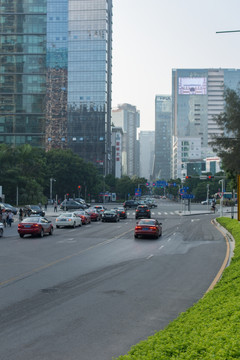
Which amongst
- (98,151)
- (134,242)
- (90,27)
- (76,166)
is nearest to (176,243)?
(134,242)

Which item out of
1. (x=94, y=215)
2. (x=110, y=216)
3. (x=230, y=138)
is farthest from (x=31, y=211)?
(x=230, y=138)

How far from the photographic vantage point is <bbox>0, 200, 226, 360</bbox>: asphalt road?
7828 millimetres

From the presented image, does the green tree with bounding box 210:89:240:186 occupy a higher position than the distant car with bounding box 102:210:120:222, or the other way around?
the green tree with bounding box 210:89:240:186

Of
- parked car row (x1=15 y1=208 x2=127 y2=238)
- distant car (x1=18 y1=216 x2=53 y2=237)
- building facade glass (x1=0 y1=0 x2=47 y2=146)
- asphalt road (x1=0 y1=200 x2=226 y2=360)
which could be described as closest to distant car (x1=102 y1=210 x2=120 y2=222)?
parked car row (x1=15 y1=208 x2=127 y2=238)

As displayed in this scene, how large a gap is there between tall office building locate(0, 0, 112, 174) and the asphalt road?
124 meters

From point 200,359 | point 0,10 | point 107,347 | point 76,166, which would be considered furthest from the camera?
point 0,10

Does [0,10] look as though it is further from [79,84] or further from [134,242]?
[134,242]

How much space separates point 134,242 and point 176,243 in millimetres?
2706

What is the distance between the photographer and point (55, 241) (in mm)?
27203

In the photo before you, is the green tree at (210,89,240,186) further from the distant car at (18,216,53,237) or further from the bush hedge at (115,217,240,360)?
the bush hedge at (115,217,240,360)

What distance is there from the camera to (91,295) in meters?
11.8

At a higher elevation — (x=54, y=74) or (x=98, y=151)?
(x=54, y=74)

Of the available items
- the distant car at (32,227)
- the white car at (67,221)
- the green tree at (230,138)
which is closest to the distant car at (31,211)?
the white car at (67,221)

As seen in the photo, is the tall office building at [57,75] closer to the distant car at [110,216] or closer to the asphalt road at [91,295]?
the distant car at [110,216]
